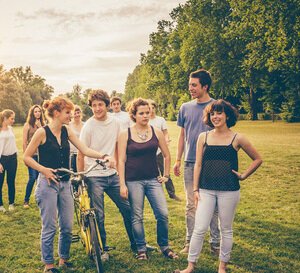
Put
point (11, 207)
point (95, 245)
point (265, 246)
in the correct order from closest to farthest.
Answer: point (95, 245) < point (265, 246) < point (11, 207)

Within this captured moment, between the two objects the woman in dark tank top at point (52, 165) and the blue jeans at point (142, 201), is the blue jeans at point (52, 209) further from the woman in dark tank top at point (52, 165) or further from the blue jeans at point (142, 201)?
the blue jeans at point (142, 201)

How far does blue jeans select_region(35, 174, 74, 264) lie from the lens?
469cm

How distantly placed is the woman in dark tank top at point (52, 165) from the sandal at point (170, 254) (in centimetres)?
143

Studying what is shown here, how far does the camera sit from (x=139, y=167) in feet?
17.1

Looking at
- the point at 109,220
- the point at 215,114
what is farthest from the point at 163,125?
the point at 215,114

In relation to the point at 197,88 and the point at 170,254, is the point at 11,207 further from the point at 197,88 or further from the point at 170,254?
the point at 197,88

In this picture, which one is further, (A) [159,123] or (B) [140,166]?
(A) [159,123]

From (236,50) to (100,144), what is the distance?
1559 inches

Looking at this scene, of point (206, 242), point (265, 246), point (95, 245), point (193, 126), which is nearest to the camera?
point (95, 245)

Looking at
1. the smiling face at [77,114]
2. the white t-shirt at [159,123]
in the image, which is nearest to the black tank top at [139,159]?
the white t-shirt at [159,123]

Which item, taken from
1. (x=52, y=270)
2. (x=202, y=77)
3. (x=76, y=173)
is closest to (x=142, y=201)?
(x=76, y=173)

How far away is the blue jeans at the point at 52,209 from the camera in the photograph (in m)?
4.69

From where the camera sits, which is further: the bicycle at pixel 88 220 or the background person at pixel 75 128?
the background person at pixel 75 128

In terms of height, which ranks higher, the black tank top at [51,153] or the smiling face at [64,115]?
the smiling face at [64,115]
